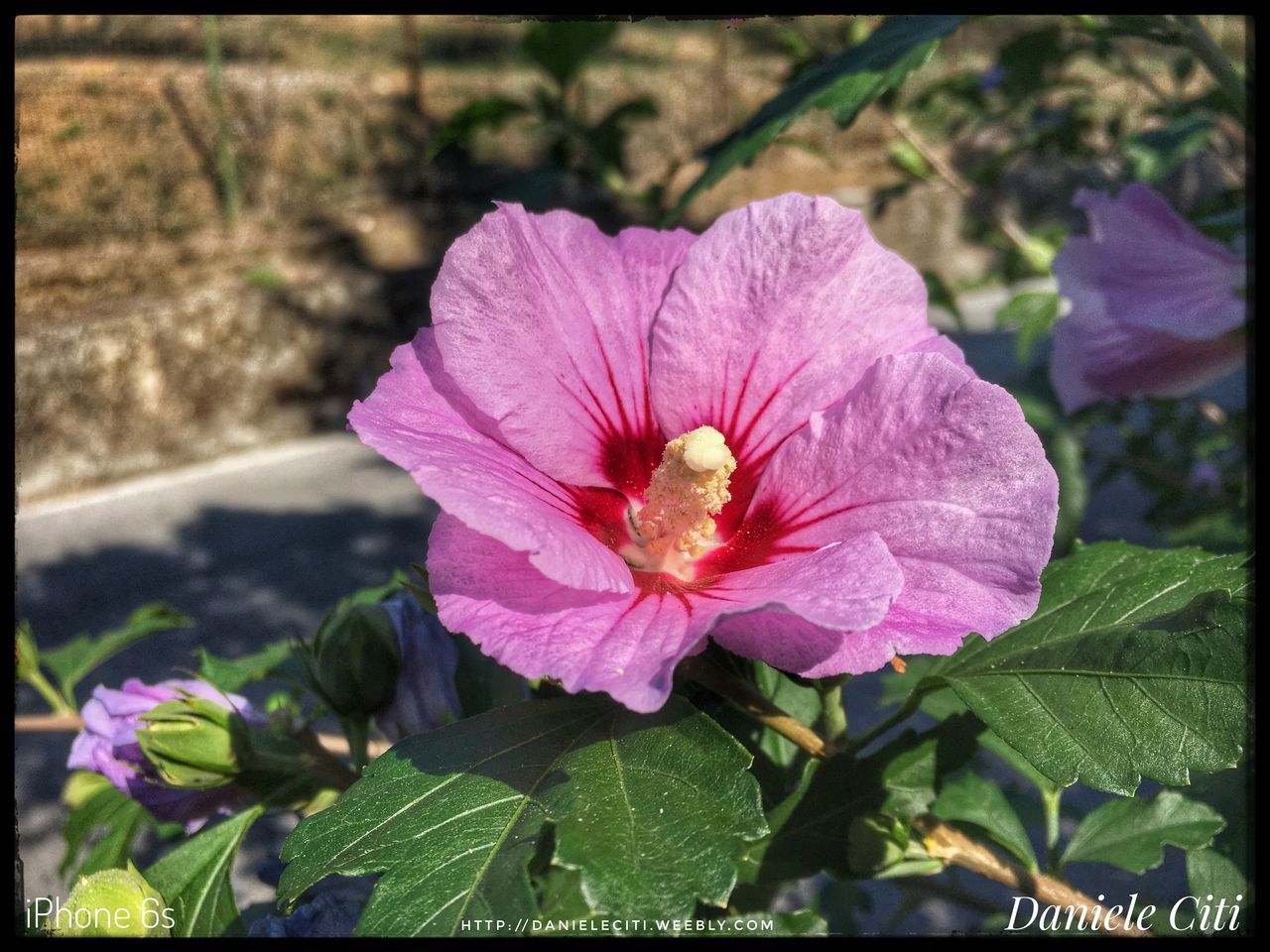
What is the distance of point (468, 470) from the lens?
0.39 m

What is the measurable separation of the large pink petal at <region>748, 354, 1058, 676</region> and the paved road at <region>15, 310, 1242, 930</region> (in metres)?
2.01

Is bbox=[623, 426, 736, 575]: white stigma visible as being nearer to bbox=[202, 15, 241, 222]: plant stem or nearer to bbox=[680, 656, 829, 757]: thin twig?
bbox=[680, 656, 829, 757]: thin twig

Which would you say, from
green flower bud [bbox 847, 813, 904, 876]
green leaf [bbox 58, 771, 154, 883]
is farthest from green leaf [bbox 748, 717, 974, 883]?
green leaf [bbox 58, 771, 154, 883]

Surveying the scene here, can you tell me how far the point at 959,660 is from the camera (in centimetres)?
47

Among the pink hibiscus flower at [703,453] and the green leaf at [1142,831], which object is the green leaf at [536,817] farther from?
the green leaf at [1142,831]

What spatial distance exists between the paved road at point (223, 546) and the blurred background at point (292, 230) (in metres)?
0.01

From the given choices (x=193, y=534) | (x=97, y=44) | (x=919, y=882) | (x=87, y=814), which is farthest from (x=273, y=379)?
(x=919, y=882)

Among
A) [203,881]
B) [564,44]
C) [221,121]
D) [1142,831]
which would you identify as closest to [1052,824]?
[1142,831]

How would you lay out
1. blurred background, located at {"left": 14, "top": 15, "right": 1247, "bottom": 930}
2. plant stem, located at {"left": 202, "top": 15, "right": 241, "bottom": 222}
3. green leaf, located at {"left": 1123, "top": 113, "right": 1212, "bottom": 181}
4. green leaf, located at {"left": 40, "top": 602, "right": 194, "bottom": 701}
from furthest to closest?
plant stem, located at {"left": 202, "top": 15, "right": 241, "bottom": 222}
blurred background, located at {"left": 14, "top": 15, "right": 1247, "bottom": 930}
green leaf, located at {"left": 1123, "top": 113, "right": 1212, "bottom": 181}
green leaf, located at {"left": 40, "top": 602, "right": 194, "bottom": 701}

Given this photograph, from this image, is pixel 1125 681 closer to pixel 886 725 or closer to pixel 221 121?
pixel 886 725

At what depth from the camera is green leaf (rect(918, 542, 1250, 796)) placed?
15.8 inches

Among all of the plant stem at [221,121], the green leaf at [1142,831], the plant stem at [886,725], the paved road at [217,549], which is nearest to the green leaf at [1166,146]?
the green leaf at [1142,831]

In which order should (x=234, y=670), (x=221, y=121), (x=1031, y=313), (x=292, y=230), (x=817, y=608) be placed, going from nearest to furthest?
(x=817, y=608)
(x=234, y=670)
(x=1031, y=313)
(x=221, y=121)
(x=292, y=230)

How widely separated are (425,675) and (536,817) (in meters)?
0.17
